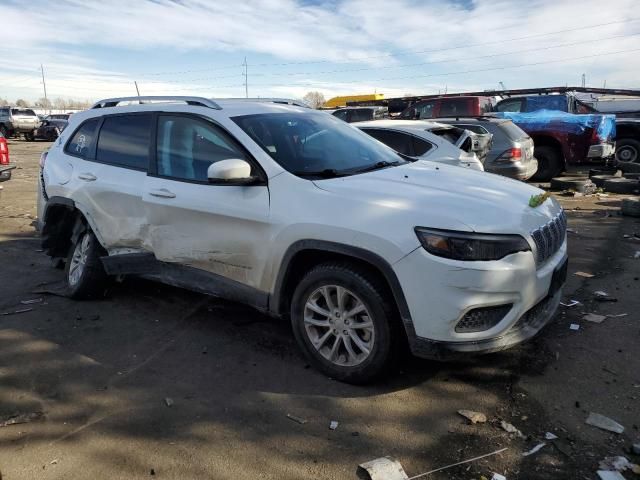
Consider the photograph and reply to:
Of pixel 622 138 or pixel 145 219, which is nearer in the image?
pixel 145 219

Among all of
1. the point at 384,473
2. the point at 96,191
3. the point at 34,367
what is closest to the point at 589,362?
the point at 384,473

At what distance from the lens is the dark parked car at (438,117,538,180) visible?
1007cm

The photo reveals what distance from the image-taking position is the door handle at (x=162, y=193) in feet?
13.6

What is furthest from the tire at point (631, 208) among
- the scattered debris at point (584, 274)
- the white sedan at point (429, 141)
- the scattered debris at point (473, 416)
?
the scattered debris at point (473, 416)

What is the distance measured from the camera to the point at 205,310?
4824 millimetres

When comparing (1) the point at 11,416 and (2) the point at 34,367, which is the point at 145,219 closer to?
(2) the point at 34,367

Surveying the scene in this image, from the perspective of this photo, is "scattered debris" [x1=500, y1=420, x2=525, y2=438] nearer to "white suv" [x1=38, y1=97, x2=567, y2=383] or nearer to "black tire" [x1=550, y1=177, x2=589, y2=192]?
"white suv" [x1=38, y1=97, x2=567, y2=383]

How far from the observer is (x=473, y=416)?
10.2 ft

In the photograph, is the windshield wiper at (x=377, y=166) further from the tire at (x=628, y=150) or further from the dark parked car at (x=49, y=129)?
the dark parked car at (x=49, y=129)

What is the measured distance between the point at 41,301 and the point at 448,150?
201 inches

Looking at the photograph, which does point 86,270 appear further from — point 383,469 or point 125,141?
point 383,469

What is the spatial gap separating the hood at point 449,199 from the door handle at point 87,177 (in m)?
2.35

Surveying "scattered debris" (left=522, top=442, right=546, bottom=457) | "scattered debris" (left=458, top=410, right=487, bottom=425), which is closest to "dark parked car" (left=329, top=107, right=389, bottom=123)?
"scattered debris" (left=458, top=410, right=487, bottom=425)

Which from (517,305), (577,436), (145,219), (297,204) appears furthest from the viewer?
(145,219)
